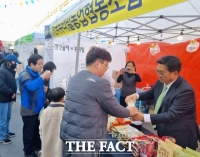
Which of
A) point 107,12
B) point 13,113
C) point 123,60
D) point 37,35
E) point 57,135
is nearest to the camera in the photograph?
point 107,12

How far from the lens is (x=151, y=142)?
51.4 inches

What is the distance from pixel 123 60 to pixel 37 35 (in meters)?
3.06

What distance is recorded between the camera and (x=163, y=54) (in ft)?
16.3

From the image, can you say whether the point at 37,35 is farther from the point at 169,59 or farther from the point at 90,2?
the point at 169,59

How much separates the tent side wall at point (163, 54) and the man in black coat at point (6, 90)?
3.86m

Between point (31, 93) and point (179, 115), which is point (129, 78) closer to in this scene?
point (31, 93)

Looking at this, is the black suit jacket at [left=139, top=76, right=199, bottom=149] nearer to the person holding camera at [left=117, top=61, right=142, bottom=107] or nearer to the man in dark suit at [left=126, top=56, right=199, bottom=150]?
the man in dark suit at [left=126, top=56, right=199, bottom=150]

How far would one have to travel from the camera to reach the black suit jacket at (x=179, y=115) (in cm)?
143

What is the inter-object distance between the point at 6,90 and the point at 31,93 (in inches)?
30.4

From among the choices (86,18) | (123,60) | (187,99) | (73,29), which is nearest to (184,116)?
(187,99)

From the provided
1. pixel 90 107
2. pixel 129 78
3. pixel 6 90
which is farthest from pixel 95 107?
pixel 129 78

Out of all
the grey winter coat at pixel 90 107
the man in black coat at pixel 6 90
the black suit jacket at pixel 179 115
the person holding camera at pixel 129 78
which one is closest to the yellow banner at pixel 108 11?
the grey winter coat at pixel 90 107

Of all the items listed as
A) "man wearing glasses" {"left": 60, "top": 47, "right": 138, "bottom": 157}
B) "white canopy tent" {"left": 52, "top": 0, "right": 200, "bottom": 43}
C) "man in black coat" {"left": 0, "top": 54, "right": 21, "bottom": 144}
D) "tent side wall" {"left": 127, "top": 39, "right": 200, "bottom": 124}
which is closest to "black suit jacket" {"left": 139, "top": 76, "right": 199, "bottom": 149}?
"man wearing glasses" {"left": 60, "top": 47, "right": 138, "bottom": 157}

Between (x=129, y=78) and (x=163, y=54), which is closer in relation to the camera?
(x=129, y=78)
